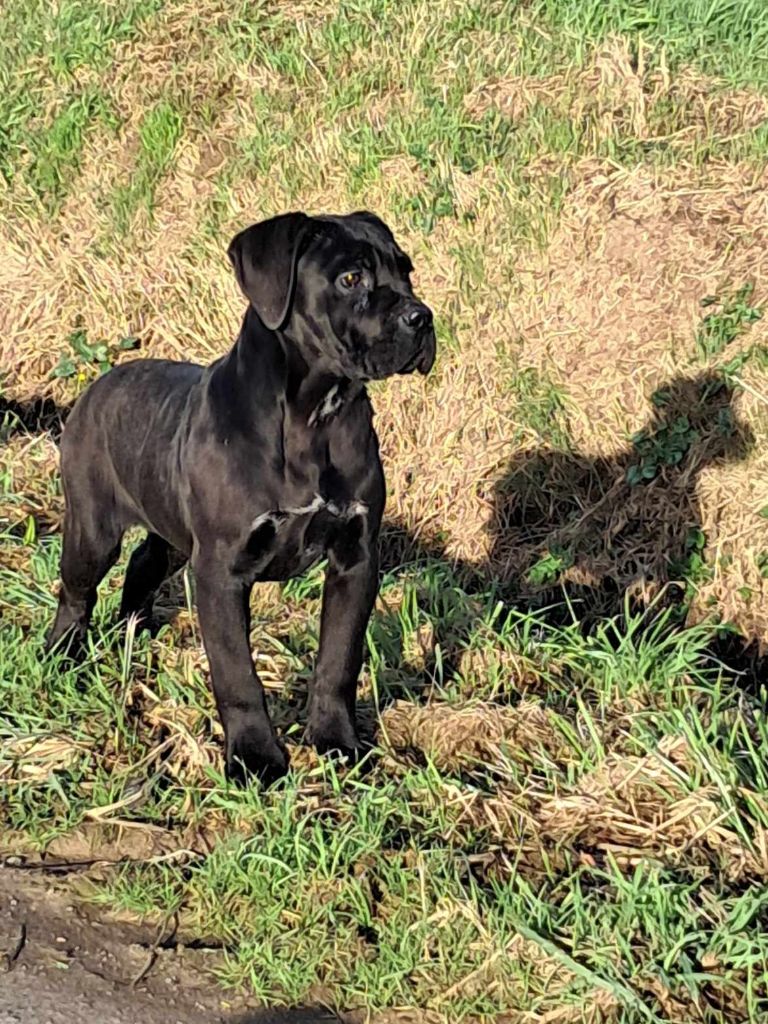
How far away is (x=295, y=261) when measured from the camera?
4.01m

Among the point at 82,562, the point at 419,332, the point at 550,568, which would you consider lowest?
the point at 550,568

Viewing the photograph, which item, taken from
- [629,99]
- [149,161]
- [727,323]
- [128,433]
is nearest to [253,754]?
[128,433]

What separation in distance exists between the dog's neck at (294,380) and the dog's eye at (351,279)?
0.21 m

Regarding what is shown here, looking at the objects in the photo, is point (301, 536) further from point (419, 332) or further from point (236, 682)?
point (419, 332)

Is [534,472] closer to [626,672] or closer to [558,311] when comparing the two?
[558,311]

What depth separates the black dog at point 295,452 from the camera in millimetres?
4012

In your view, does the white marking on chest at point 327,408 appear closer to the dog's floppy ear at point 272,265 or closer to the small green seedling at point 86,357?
the dog's floppy ear at point 272,265

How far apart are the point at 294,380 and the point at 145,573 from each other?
145 cm

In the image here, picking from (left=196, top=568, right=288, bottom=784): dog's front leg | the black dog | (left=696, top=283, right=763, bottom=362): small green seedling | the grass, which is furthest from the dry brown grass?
(left=196, top=568, right=288, bottom=784): dog's front leg

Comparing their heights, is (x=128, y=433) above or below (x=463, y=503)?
above

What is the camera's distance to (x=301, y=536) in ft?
13.5

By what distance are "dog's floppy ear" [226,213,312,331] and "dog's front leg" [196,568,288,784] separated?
2.47 feet

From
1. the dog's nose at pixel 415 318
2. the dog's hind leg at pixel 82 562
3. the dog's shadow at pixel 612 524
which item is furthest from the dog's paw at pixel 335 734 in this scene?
the dog's shadow at pixel 612 524

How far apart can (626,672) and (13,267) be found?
601 cm
